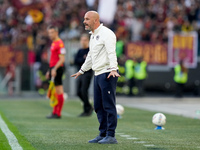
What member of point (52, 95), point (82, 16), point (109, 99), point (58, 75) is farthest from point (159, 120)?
point (82, 16)

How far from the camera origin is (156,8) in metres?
27.9

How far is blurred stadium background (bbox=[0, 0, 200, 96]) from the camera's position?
26.0 metres

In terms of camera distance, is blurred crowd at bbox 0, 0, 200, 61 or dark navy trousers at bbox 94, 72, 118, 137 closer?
dark navy trousers at bbox 94, 72, 118, 137

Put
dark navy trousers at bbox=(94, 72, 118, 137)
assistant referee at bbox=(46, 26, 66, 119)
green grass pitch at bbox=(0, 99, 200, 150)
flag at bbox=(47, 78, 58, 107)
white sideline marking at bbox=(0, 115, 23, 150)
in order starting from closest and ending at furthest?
white sideline marking at bbox=(0, 115, 23, 150)
green grass pitch at bbox=(0, 99, 200, 150)
dark navy trousers at bbox=(94, 72, 118, 137)
assistant referee at bbox=(46, 26, 66, 119)
flag at bbox=(47, 78, 58, 107)

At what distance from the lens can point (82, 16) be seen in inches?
1059

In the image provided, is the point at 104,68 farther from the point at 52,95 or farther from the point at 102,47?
the point at 52,95

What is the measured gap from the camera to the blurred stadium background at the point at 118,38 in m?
26.0

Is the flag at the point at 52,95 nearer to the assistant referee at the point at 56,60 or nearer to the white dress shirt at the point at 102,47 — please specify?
the assistant referee at the point at 56,60

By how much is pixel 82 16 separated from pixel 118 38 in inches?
83.4

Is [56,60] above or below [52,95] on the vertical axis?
above

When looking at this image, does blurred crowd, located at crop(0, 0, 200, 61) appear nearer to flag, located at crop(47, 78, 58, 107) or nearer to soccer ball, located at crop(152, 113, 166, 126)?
flag, located at crop(47, 78, 58, 107)

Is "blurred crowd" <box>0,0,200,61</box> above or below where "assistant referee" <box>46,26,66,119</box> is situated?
above

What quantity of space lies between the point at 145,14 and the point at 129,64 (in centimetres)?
304

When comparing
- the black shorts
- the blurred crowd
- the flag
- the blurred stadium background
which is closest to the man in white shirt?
the black shorts
